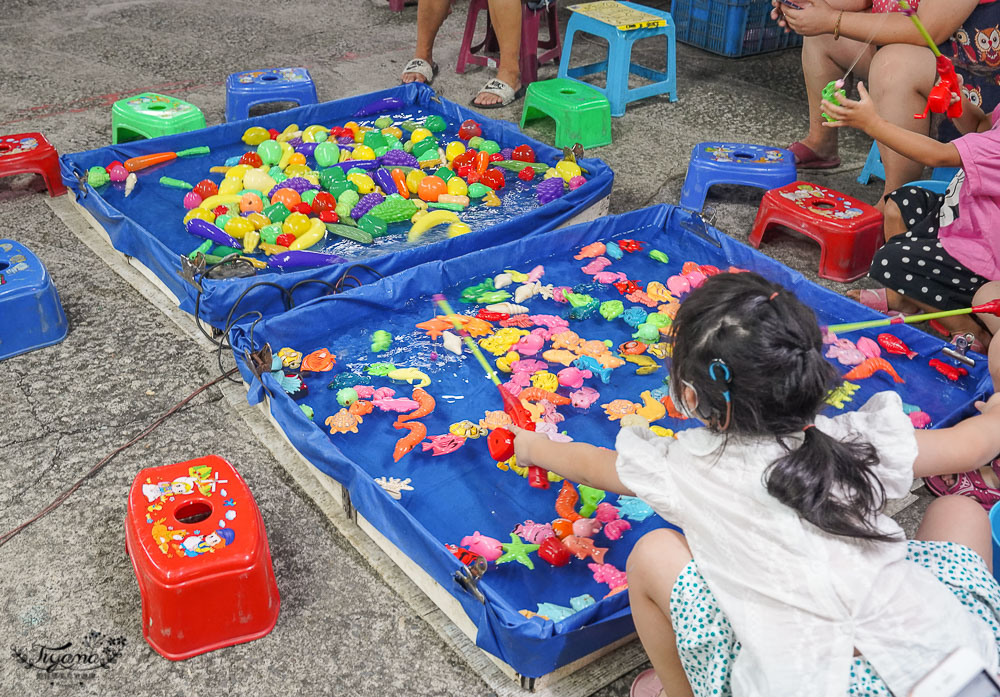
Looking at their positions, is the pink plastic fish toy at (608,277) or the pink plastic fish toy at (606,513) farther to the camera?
the pink plastic fish toy at (608,277)

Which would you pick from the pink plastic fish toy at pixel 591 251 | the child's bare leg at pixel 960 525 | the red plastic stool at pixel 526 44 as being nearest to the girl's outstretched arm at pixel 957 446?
the child's bare leg at pixel 960 525

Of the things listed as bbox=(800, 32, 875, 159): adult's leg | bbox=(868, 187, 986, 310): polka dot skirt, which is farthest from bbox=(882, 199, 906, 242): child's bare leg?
bbox=(800, 32, 875, 159): adult's leg

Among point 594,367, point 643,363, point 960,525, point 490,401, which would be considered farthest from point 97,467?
point 960,525

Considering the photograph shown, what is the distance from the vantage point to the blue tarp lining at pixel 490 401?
1313mm

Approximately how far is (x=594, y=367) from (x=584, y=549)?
20.5 inches

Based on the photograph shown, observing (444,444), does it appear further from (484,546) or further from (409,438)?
(484,546)

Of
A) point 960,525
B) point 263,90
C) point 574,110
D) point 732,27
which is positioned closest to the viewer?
point 960,525

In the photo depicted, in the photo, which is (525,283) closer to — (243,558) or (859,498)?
(243,558)

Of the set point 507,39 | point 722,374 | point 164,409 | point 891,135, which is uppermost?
point 722,374

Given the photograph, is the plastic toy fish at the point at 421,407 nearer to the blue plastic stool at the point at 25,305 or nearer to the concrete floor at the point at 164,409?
the concrete floor at the point at 164,409

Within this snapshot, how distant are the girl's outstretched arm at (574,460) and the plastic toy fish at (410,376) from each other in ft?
1.35

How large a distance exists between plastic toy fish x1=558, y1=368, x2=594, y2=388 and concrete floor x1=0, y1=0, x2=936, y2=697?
55cm

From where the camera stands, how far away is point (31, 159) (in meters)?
2.60

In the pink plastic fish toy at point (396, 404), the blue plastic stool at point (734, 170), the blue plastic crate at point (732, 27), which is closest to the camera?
the pink plastic fish toy at point (396, 404)
